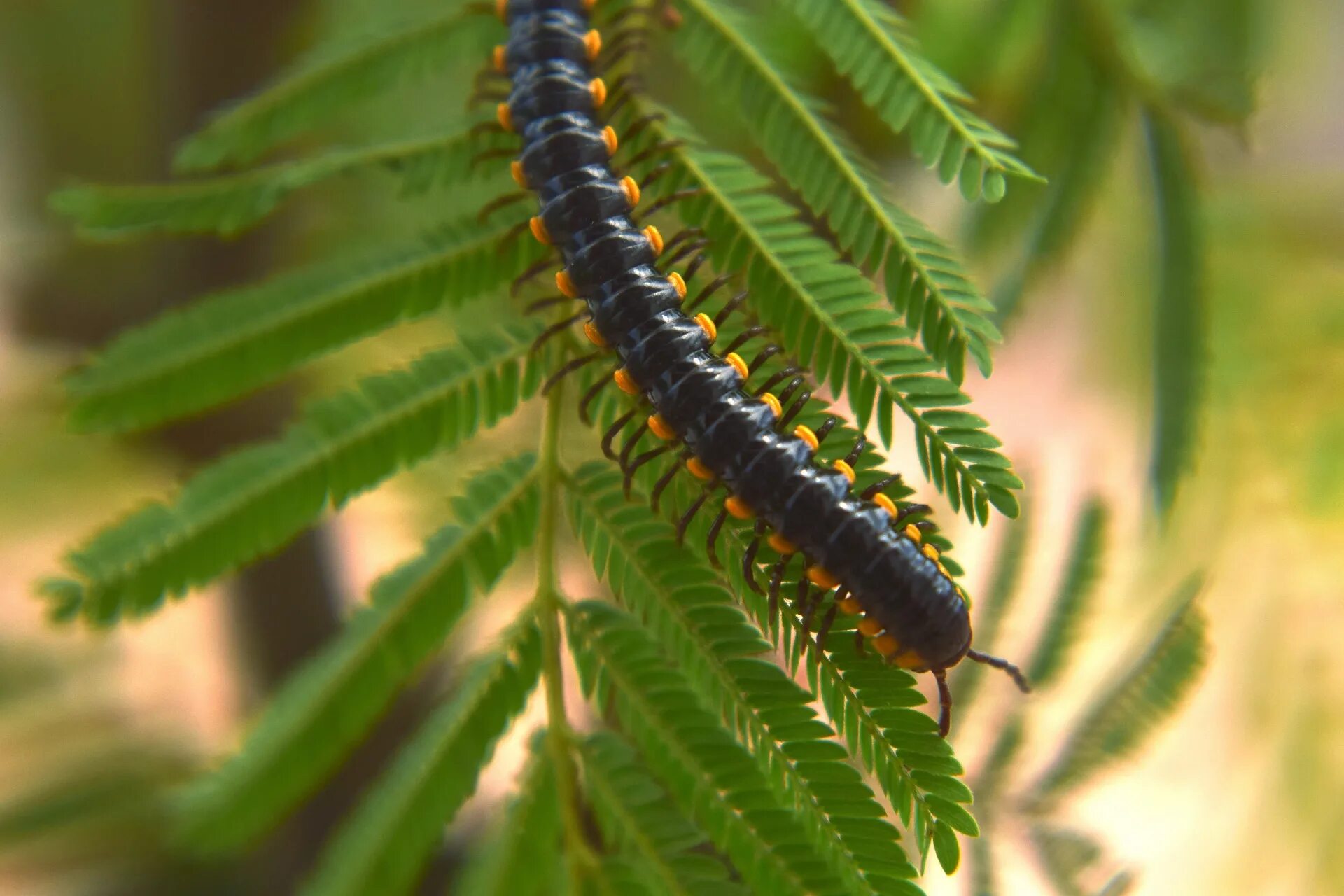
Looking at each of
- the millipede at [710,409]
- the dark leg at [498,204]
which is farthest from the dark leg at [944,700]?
the dark leg at [498,204]

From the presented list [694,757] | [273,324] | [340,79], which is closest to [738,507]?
[694,757]

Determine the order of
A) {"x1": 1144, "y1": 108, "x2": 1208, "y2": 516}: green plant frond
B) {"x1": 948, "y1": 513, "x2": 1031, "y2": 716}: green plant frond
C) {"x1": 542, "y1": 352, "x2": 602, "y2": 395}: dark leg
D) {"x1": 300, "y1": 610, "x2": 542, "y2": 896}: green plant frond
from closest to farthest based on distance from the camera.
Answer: {"x1": 542, "y1": 352, "x2": 602, "y2": 395}: dark leg, {"x1": 300, "y1": 610, "x2": 542, "y2": 896}: green plant frond, {"x1": 1144, "y1": 108, "x2": 1208, "y2": 516}: green plant frond, {"x1": 948, "y1": 513, "x2": 1031, "y2": 716}: green plant frond

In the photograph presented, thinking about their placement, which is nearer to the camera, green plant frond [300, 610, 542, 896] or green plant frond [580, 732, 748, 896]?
green plant frond [580, 732, 748, 896]

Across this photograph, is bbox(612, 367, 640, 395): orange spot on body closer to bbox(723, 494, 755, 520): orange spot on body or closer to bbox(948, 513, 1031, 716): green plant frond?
bbox(723, 494, 755, 520): orange spot on body

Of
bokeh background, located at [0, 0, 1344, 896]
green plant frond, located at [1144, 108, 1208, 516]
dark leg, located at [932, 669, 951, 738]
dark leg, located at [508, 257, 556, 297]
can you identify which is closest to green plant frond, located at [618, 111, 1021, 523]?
dark leg, located at [508, 257, 556, 297]

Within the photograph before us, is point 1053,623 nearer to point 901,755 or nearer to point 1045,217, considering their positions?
point 1045,217

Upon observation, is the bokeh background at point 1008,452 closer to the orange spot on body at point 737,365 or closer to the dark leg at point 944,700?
the dark leg at point 944,700

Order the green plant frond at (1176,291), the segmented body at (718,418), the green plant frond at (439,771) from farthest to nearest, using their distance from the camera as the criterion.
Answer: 1. the green plant frond at (1176,291)
2. the green plant frond at (439,771)
3. the segmented body at (718,418)
